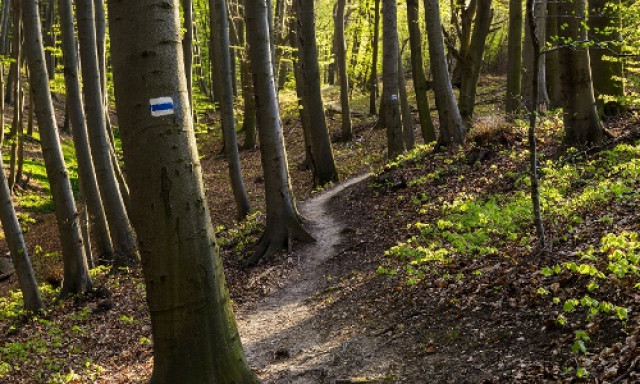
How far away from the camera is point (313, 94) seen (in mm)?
14711

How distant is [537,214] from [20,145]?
1700 centimetres

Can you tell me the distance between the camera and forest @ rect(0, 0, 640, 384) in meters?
3.64

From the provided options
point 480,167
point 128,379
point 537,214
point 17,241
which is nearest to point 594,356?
point 537,214

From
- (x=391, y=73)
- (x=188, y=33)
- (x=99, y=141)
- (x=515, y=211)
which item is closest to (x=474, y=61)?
(x=391, y=73)

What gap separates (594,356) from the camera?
3809 millimetres

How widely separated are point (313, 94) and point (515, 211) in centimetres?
814

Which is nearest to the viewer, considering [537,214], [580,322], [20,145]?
[580,322]

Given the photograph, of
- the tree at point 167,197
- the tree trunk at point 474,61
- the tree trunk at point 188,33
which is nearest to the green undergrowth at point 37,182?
the tree trunk at point 188,33

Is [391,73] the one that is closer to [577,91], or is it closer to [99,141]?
[577,91]

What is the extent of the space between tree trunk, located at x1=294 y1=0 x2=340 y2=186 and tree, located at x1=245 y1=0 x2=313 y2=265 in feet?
14.1

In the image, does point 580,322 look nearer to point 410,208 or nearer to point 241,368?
point 241,368

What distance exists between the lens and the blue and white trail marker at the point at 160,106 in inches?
137

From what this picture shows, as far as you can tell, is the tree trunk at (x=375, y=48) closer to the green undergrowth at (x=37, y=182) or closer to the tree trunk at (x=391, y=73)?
the tree trunk at (x=391, y=73)

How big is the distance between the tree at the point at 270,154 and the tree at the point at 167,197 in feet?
20.9
